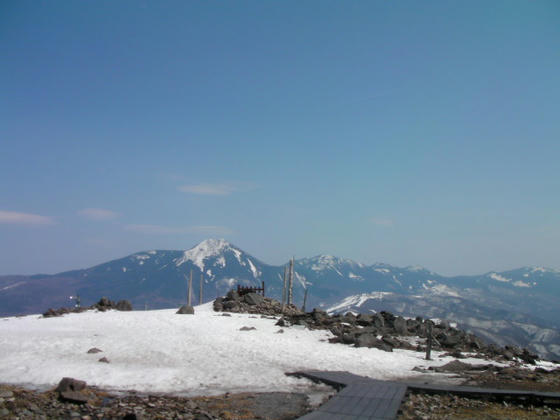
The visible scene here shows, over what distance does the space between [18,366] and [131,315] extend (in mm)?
20865

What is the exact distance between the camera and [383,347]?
28766 mm

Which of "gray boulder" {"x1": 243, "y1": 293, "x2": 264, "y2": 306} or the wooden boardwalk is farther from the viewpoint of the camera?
"gray boulder" {"x1": 243, "y1": 293, "x2": 264, "y2": 306}

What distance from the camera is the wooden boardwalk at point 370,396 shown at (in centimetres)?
1223

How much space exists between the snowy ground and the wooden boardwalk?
72.7 inches

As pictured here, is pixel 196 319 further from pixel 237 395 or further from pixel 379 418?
pixel 379 418

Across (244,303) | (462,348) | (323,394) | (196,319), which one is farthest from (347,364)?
(244,303)

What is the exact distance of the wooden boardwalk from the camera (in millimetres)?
12227

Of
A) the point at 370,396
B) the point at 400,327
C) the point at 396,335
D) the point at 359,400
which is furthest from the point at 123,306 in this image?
the point at 359,400

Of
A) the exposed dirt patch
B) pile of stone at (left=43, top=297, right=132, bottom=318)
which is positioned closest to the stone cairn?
pile of stone at (left=43, top=297, right=132, bottom=318)

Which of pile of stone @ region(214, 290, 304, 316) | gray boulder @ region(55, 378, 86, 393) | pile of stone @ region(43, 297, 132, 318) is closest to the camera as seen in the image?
gray boulder @ region(55, 378, 86, 393)

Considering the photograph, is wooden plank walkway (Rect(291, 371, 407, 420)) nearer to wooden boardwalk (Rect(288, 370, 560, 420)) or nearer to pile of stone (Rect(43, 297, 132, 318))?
wooden boardwalk (Rect(288, 370, 560, 420))

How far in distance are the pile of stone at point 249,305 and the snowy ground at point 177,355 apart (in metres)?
9.82

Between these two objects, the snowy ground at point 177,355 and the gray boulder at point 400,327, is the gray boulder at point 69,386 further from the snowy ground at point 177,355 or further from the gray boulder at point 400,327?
the gray boulder at point 400,327

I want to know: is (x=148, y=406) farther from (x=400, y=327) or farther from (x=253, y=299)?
(x=253, y=299)
